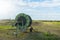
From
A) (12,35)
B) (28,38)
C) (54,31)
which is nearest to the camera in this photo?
(28,38)

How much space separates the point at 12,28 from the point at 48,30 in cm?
213

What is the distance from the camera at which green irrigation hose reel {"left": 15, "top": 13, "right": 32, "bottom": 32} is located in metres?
11.0

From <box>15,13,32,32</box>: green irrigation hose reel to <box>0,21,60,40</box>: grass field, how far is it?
12.9 inches

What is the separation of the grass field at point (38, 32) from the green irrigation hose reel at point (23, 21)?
326mm

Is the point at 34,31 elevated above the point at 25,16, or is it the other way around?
the point at 25,16

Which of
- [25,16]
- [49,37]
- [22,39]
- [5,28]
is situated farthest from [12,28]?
[49,37]

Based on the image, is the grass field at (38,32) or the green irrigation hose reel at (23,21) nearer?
the grass field at (38,32)

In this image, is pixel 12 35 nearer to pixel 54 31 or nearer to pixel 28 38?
pixel 28 38

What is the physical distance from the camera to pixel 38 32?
10.2 meters

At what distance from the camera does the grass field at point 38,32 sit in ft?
30.2

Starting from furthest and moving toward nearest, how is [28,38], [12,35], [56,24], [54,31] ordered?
1. [56,24]
2. [54,31]
3. [12,35]
4. [28,38]

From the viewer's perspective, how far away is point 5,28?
35.0ft

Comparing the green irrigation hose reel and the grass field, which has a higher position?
the green irrigation hose reel

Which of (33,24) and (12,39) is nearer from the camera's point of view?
(12,39)
